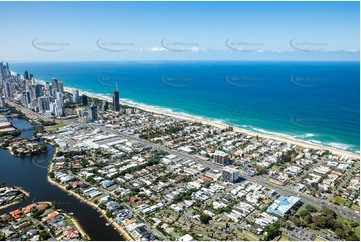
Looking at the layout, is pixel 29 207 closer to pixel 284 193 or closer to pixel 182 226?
pixel 182 226

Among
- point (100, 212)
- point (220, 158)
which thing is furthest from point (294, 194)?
point (100, 212)

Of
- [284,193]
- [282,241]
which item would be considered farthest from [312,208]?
[282,241]

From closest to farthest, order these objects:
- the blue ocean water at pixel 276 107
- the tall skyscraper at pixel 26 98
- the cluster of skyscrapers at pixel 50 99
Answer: the blue ocean water at pixel 276 107, the cluster of skyscrapers at pixel 50 99, the tall skyscraper at pixel 26 98

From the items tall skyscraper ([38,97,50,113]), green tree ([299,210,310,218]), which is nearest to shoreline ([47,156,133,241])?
green tree ([299,210,310,218])

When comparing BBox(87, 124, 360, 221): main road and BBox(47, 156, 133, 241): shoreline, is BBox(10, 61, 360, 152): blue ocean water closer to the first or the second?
BBox(87, 124, 360, 221): main road

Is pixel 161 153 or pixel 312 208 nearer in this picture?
pixel 312 208

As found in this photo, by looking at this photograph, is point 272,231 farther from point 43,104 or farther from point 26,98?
point 26,98

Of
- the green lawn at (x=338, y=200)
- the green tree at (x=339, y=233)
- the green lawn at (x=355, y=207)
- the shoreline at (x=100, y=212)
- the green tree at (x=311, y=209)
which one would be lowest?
the shoreline at (x=100, y=212)

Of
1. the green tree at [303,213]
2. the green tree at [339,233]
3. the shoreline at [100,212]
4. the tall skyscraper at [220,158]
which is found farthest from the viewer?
the tall skyscraper at [220,158]

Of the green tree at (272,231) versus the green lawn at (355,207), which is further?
the green lawn at (355,207)

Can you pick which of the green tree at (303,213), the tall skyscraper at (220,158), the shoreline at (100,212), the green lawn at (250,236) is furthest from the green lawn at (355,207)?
the shoreline at (100,212)

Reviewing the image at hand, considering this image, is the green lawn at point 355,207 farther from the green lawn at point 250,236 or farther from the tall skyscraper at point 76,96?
the tall skyscraper at point 76,96
